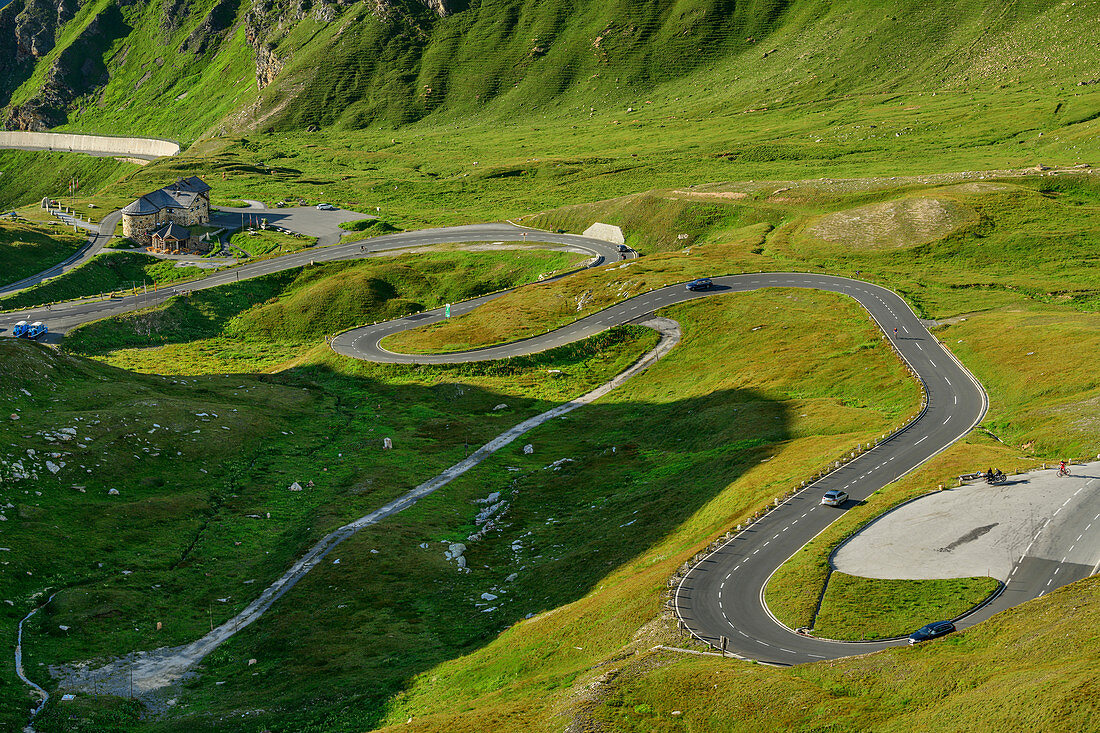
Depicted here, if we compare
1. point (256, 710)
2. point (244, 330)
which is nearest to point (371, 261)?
point (244, 330)

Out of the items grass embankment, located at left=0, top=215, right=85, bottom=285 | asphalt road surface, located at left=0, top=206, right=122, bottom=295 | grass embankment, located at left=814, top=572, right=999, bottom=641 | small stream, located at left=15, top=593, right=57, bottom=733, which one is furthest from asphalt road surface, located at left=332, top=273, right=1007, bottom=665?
grass embankment, located at left=0, top=215, right=85, bottom=285

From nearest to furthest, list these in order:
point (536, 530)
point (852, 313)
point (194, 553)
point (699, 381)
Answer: point (194, 553) → point (536, 530) → point (699, 381) → point (852, 313)

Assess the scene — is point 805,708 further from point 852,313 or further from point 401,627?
point 852,313

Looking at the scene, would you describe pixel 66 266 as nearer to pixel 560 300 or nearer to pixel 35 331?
pixel 35 331

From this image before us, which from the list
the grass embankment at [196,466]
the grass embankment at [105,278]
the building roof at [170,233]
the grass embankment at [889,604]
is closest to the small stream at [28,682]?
the grass embankment at [196,466]

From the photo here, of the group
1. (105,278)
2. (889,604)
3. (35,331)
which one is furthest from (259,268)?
(889,604)

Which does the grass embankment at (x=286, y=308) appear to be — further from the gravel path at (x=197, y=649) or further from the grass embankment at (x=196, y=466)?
the gravel path at (x=197, y=649)
